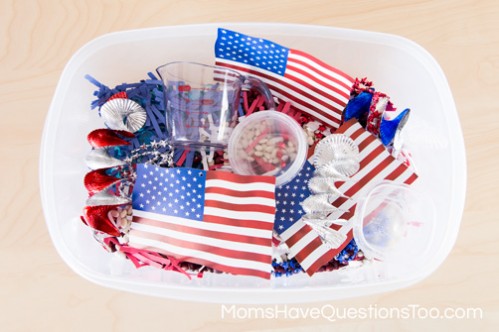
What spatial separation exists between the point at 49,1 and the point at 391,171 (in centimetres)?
78

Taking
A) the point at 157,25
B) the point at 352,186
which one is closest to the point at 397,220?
the point at 352,186

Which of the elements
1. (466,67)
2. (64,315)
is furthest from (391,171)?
(64,315)

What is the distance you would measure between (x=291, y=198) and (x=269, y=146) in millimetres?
103

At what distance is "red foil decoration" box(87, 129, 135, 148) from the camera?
0.84 metres

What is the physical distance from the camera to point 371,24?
101cm

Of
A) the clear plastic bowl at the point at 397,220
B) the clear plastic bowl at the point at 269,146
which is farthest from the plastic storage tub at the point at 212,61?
the clear plastic bowl at the point at 269,146

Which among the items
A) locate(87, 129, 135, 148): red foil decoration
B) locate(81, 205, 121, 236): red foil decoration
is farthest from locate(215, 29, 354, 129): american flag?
locate(81, 205, 121, 236): red foil decoration

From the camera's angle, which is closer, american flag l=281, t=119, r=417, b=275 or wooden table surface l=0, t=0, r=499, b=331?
american flag l=281, t=119, r=417, b=275

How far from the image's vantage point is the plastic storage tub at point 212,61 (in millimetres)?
845

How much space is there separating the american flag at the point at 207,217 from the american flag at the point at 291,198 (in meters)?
0.05

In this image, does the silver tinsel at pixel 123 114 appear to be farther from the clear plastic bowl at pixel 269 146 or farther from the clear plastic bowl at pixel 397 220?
the clear plastic bowl at pixel 397 220

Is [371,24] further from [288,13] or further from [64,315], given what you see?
[64,315]

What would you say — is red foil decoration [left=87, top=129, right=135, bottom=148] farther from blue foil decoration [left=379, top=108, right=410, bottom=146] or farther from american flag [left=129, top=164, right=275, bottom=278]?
blue foil decoration [left=379, top=108, right=410, bottom=146]

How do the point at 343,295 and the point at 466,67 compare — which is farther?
the point at 466,67
